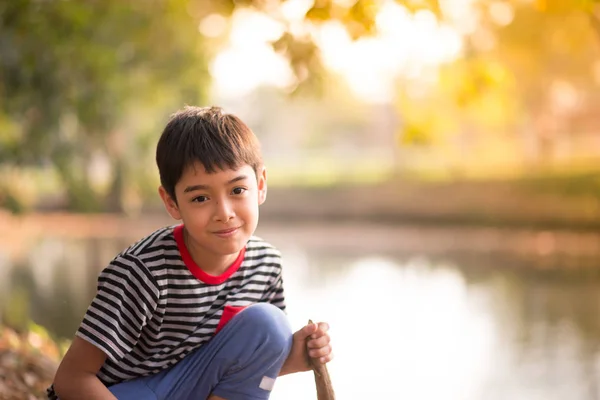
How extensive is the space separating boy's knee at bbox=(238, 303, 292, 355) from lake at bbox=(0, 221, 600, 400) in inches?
47.4

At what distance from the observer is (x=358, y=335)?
384cm

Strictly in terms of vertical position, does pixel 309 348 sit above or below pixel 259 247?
below

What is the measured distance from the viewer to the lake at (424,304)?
119 inches

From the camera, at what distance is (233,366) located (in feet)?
5.23

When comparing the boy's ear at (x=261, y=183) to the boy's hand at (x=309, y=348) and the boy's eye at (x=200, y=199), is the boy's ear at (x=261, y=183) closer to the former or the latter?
the boy's eye at (x=200, y=199)

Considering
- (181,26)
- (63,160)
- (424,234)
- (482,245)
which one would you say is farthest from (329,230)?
(63,160)

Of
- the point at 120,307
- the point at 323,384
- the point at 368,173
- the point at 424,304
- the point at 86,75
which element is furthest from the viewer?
the point at 368,173

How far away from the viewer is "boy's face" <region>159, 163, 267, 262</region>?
4.96ft

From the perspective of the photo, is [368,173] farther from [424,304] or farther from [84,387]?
[84,387]

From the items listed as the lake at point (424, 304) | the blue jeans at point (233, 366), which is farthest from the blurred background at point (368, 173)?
the blue jeans at point (233, 366)

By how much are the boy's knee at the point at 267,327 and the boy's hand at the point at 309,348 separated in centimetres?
3

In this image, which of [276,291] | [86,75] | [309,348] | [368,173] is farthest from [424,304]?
[368,173]

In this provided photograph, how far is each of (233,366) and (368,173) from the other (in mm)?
9676

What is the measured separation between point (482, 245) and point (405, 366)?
448 centimetres
